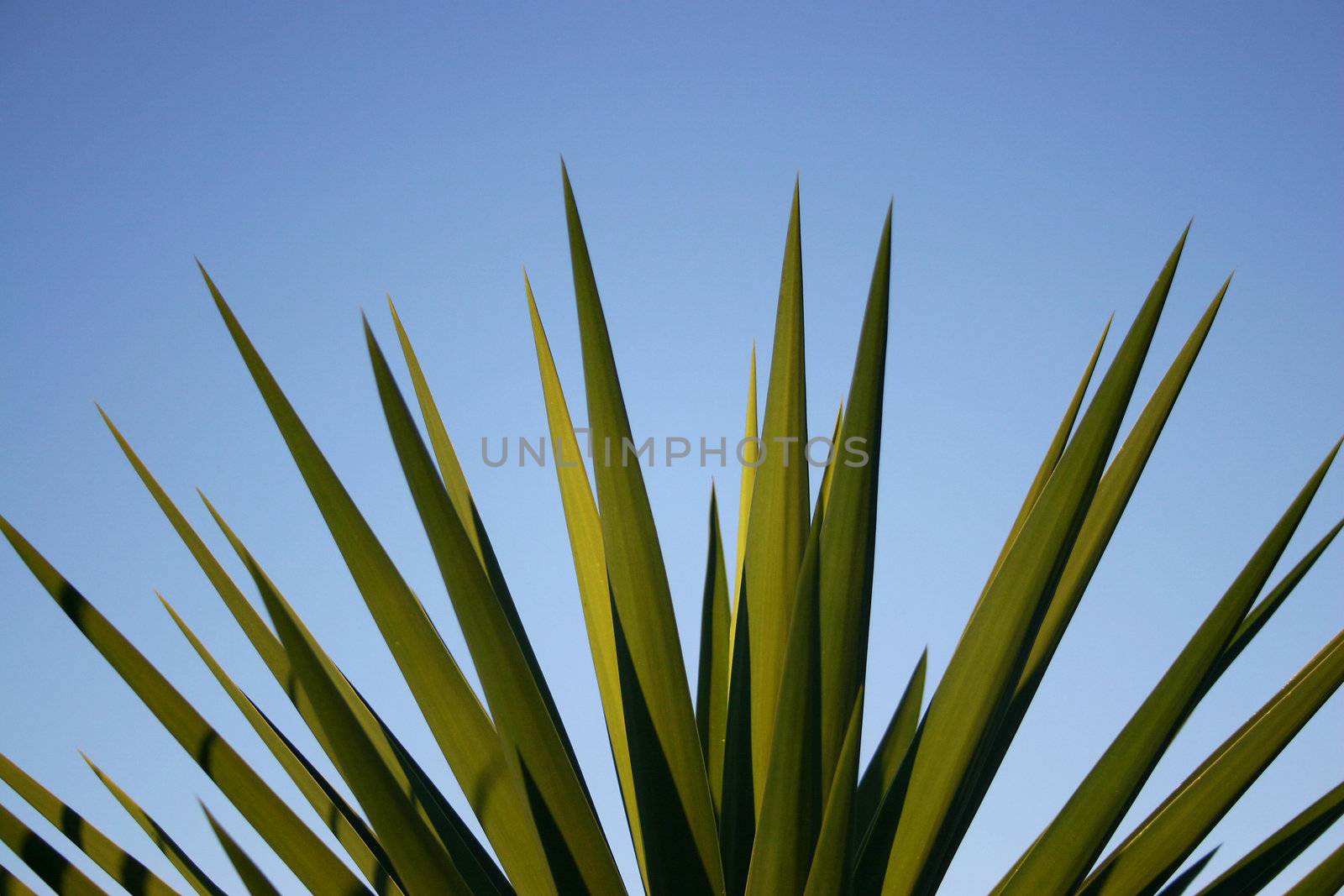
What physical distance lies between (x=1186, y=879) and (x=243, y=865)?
1282 millimetres

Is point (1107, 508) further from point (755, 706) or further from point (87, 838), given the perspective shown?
point (87, 838)

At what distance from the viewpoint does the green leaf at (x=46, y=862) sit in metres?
0.98

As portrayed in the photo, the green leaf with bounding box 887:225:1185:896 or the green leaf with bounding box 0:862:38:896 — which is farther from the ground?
the green leaf with bounding box 887:225:1185:896

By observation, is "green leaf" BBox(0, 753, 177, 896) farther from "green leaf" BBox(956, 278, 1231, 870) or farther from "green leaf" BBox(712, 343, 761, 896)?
"green leaf" BBox(956, 278, 1231, 870)

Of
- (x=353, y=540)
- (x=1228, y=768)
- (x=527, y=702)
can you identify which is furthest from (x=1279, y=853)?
(x=353, y=540)

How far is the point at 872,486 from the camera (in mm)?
960

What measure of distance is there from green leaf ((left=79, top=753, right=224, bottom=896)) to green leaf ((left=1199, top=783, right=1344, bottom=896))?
4.17 feet

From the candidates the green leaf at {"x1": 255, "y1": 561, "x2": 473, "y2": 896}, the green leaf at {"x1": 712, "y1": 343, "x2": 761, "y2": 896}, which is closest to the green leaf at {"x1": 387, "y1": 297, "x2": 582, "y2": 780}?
the green leaf at {"x1": 712, "y1": 343, "x2": 761, "y2": 896}

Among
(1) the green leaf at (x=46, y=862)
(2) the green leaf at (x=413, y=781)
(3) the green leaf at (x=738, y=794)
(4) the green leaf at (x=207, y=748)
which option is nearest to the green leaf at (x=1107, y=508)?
(3) the green leaf at (x=738, y=794)

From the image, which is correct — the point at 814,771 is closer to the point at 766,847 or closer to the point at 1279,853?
the point at 766,847

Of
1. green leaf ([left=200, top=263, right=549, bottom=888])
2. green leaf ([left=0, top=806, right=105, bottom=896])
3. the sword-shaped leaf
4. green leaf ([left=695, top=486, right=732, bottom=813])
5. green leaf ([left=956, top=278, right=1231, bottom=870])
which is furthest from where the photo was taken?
green leaf ([left=695, top=486, right=732, bottom=813])

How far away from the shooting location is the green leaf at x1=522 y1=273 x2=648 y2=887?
4.24 ft

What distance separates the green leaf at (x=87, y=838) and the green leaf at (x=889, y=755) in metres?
0.88

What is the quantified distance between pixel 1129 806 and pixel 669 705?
0.47 metres
